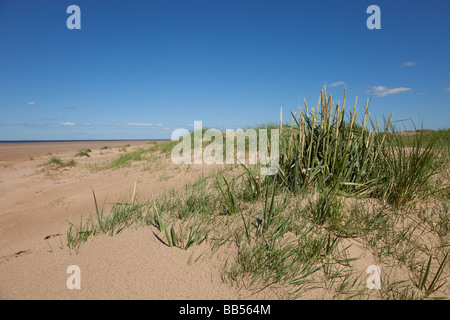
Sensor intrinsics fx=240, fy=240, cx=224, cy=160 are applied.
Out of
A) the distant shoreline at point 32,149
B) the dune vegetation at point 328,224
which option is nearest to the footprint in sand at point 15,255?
the dune vegetation at point 328,224

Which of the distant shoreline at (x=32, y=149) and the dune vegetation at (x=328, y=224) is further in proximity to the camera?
the distant shoreline at (x=32, y=149)

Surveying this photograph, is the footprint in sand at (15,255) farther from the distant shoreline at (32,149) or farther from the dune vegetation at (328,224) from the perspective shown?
the distant shoreline at (32,149)

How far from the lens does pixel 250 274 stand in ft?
4.69

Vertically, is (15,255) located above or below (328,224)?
below

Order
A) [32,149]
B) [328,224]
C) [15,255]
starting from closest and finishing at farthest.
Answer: [328,224] → [15,255] → [32,149]

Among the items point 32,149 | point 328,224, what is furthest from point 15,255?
point 32,149

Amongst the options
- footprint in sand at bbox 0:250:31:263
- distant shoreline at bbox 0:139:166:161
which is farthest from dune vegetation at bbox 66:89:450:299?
distant shoreline at bbox 0:139:166:161

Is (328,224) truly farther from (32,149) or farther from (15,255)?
(32,149)

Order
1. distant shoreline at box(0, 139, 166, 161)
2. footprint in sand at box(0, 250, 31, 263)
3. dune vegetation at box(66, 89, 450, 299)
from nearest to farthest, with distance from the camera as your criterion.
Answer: dune vegetation at box(66, 89, 450, 299) < footprint in sand at box(0, 250, 31, 263) < distant shoreline at box(0, 139, 166, 161)

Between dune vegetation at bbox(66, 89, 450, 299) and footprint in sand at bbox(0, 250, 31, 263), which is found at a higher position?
dune vegetation at bbox(66, 89, 450, 299)

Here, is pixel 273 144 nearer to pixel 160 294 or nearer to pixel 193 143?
pixel 160 294

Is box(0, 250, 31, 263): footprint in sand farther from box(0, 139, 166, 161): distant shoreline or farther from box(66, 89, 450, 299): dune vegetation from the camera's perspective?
box(0, 139, 166, 161): distant shoreline
